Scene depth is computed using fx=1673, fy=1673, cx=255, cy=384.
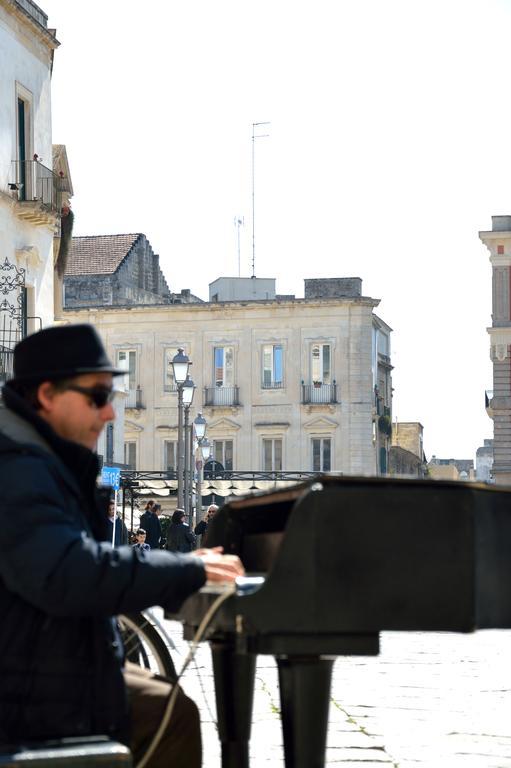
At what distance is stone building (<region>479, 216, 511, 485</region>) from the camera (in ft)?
229

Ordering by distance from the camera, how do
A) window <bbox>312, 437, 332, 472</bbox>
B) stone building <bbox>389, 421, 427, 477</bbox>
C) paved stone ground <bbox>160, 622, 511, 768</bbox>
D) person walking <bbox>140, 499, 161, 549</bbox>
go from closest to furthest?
paved stone ground <bbox>160, 622, 511, 768</bbox> < person walking <bbox>140, 499, 161, 549</bbox> < window <bbox>312, 437, 332, 472</bbox> < stone building <bbox>389, 421, 427, 477</bbox>

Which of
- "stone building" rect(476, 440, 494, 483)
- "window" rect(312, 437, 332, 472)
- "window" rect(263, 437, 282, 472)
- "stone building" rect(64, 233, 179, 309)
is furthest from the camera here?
"stone building" rect(476, 440, 494, 483)

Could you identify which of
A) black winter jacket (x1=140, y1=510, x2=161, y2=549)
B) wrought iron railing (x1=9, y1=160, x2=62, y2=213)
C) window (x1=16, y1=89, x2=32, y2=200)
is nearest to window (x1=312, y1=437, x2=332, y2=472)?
wrought iron railing (x1=9, y1=160, x2=62, y2=213)

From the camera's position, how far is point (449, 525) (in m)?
4.77

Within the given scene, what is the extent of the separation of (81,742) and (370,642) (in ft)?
2.92

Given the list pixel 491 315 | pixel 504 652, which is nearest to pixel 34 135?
pixel 504 652

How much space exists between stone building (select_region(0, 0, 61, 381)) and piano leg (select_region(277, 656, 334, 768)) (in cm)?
2800

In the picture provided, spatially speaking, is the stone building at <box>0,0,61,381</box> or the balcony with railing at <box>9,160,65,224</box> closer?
the stone building at <box>0,0,61,381</box>

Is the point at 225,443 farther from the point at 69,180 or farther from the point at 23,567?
the point at 23,567

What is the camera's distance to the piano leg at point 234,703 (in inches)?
218

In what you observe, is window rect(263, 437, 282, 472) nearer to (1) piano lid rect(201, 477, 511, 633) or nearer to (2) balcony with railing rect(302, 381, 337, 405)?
(2) balcony with railing rect(302, 381, 337, 405)

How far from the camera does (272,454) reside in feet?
238

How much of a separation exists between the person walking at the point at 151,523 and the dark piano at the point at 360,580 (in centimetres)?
2544

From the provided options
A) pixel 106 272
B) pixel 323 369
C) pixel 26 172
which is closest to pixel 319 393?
pixel 323 369
